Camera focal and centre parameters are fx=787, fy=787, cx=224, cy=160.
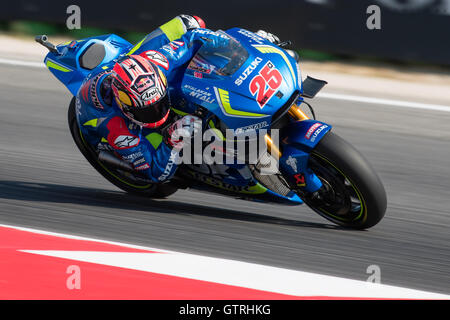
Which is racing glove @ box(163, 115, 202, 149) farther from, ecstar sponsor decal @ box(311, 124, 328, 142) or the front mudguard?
ecstar sponsor decal @ box(311, 124, 328, 142)

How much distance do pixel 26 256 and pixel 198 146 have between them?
3.97 ft

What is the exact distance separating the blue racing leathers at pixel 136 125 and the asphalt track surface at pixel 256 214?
43 centimetres

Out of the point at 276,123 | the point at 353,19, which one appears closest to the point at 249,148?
the point at 276,123

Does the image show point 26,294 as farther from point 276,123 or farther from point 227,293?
point 276,123

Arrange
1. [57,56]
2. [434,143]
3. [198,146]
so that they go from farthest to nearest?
[434,143]
[57,56]
[198,146]

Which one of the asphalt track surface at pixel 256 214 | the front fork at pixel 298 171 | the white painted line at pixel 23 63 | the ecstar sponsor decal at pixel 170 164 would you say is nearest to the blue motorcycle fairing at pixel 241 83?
the front fork at pixel 298 171

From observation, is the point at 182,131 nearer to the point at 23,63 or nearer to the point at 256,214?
the point at 256,214

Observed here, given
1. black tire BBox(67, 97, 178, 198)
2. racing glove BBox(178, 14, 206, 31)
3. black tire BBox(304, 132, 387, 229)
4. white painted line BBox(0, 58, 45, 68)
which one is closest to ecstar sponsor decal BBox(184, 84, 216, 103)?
racing glove BBox(178, 14, 206, 31)

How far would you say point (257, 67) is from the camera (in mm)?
4555

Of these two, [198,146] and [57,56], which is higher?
[57,56]

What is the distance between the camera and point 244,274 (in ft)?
14.2

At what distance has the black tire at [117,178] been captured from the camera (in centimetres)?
554
